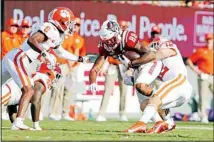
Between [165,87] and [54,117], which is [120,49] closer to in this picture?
[165,87]

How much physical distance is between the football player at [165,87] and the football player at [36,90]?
1.42 m

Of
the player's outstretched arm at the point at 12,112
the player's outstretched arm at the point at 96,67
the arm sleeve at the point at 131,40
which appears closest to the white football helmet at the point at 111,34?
the arm sleeve at the point at 131,40

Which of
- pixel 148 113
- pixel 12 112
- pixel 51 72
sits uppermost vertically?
pixel 51 72

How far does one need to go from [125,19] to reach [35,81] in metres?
7.98

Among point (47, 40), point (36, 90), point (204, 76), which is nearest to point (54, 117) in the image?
point (204, 76)

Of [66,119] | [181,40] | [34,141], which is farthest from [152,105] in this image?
[181,40]

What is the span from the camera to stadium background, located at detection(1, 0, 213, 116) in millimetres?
20141

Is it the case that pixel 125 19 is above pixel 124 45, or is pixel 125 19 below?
above

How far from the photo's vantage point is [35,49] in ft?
42.2

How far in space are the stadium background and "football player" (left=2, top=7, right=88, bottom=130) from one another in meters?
6.67

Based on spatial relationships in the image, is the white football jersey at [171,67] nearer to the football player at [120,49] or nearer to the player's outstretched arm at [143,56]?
the football player at [120,49]

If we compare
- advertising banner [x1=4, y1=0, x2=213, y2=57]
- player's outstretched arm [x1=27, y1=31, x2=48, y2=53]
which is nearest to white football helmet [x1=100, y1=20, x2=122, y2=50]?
player's outstretched arm [x1=27, y1=31, x2=48, y2=53]

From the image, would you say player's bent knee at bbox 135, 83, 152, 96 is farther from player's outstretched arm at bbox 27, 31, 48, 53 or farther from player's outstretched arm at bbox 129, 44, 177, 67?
player's outstretched arm at bbox 27, 31, 48, 53

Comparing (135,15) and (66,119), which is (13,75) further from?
(135,15)
